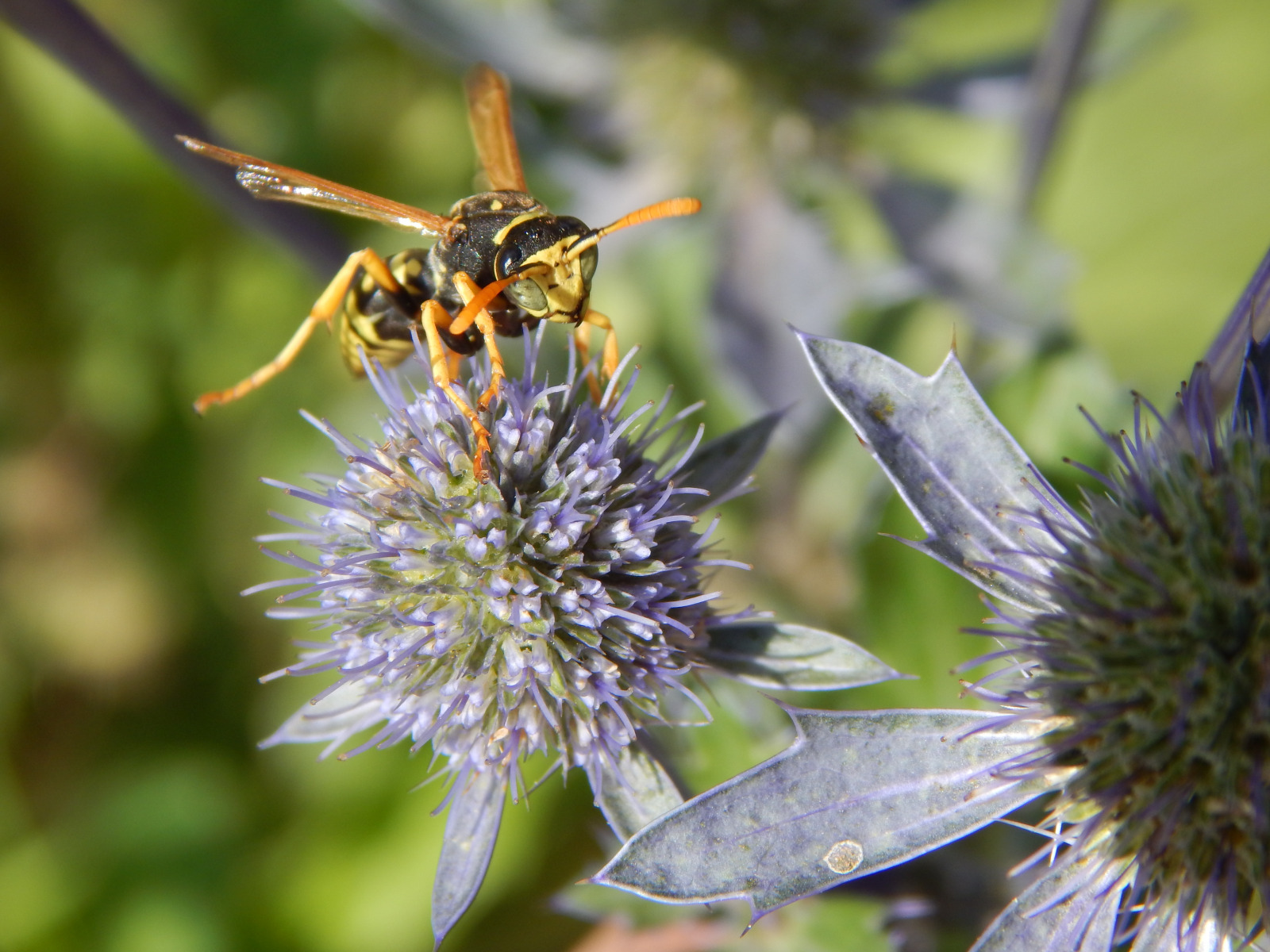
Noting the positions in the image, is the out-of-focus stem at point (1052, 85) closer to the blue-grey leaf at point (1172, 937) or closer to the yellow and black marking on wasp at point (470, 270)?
the yellow and black marking on wasp at point (470, 270)

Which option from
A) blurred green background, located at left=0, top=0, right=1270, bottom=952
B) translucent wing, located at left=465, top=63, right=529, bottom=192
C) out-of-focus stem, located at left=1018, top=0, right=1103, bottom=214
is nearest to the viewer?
translucent wing, located at left=465, top=63, right=529, bottom=192

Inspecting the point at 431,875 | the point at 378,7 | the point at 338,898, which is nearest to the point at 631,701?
the point at 431,875

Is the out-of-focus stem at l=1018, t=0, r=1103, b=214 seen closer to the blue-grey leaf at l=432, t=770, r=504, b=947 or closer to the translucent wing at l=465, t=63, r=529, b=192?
the translucent wing at l=465, t=63, r=529, b=192

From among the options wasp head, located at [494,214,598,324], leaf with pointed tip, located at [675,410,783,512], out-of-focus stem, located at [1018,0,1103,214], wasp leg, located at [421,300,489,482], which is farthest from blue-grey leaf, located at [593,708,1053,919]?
out-of-focus stem, located at [1018,0,1103,214]

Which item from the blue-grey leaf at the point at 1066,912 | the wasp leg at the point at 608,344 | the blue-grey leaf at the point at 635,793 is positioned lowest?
the blue-grey leaf at the point at 1066,912

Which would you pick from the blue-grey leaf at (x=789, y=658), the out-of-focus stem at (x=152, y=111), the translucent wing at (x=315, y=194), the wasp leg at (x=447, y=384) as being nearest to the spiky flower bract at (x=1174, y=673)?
the blue-grey leaf at (x=789, y=658)

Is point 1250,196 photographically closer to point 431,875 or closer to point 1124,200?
point 1124,200

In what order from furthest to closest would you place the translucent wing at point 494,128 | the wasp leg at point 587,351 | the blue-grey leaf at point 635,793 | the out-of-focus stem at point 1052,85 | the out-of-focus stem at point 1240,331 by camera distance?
1. the out-of-focus stem at point 1052,85
2. the translucent wing at point 494,128
3. the wasp leg at point 587,351
4. the blue-grey leaf at point 635,793
5. the out-of-focus stem at point 1240,331
